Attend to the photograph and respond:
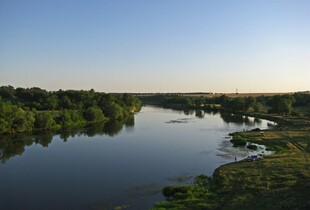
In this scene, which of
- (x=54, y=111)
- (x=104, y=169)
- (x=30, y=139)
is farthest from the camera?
(x=54, y=111)

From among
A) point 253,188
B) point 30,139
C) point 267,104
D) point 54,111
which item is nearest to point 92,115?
point 54,111

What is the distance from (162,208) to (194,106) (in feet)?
537

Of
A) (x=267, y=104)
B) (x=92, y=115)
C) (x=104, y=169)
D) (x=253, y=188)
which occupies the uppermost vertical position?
(x=267, y=104)

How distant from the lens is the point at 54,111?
321ft

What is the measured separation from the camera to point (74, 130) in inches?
3314

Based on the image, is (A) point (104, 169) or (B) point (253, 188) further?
(A) point (104, 169)

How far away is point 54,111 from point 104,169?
5964cm

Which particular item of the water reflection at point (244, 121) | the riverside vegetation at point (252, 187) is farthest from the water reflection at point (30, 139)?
the water reflection at point (244, 121)

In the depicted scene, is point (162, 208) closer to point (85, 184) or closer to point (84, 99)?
point (85, 184)

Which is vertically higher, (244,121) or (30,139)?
(244,121)

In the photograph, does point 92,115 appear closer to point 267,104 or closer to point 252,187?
point 267,104

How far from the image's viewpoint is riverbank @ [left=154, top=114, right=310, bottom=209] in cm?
2531

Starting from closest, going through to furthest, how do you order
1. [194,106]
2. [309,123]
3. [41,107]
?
[309,123] < [41,107] < [194,106]

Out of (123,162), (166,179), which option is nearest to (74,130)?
(123,162)
